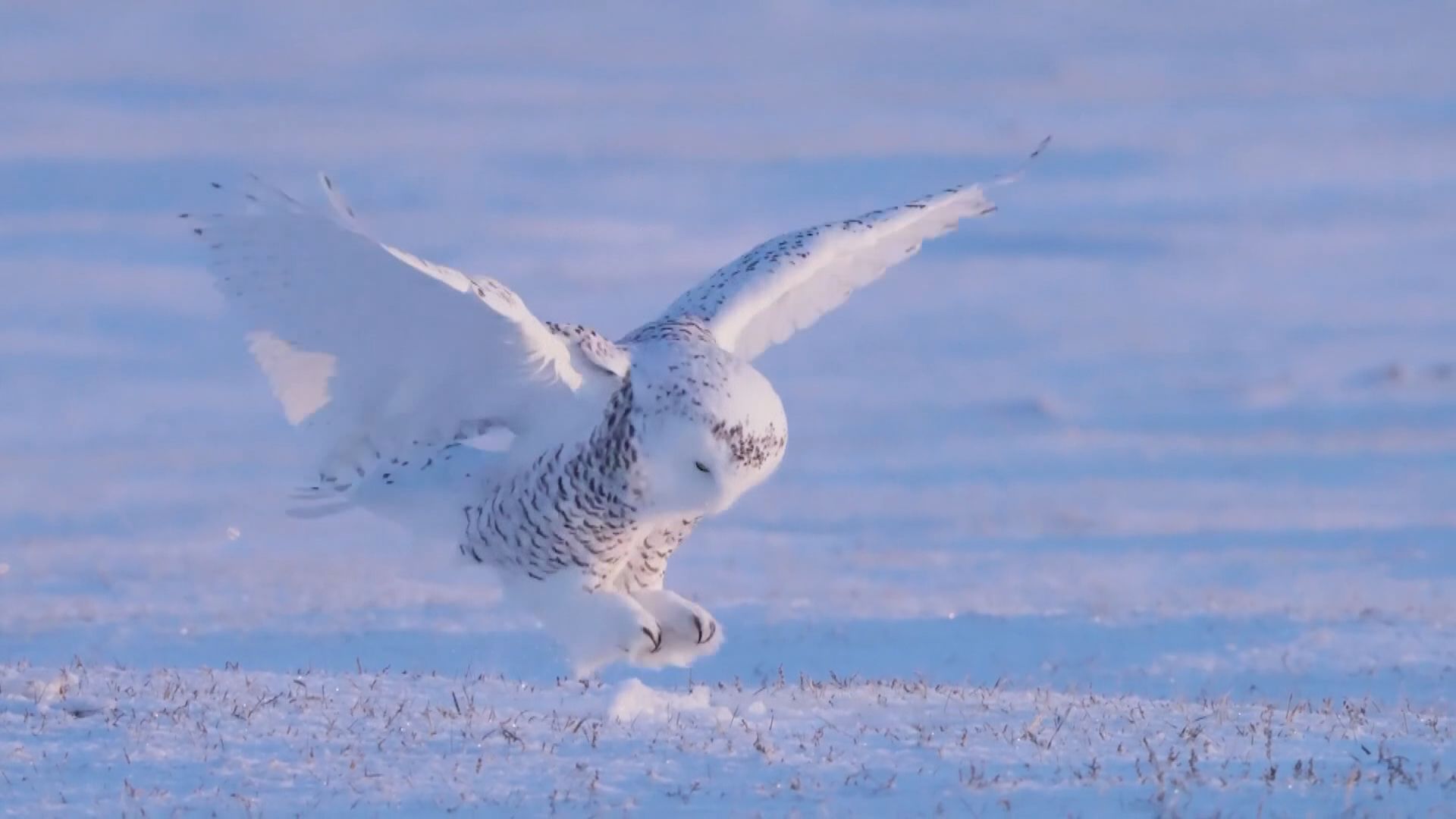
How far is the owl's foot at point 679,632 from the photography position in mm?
8109

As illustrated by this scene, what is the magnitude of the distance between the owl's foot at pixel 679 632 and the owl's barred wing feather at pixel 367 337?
0.91 meters

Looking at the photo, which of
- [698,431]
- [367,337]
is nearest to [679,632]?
[698,431]

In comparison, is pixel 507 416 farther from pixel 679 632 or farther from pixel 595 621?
pixel 679 632

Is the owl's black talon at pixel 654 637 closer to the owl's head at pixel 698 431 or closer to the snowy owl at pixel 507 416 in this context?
the snowy owl at pixel 507 416

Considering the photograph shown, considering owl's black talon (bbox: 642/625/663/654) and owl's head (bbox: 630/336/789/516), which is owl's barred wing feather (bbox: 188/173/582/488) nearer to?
owl's head (bbox: 630/336/789/516)

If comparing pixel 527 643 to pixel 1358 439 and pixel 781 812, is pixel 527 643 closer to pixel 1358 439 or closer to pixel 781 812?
pixel 781 812

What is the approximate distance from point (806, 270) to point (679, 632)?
6.53 ft

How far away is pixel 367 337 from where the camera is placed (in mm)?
7895

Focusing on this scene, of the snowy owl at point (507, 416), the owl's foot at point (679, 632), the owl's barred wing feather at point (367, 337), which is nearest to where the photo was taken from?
the owl's barred wing feather at point (367, 337)

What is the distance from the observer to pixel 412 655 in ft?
40.3

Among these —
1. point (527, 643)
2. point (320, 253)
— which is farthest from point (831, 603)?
point (320, 253)

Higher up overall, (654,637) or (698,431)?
(698,431)

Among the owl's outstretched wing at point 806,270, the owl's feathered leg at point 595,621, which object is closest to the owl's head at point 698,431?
the owl's feathered leg at point 595,621

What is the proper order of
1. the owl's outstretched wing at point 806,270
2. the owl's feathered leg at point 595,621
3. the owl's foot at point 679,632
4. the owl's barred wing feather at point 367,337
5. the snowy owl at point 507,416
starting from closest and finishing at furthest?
the owl's barred wing feather at point 367,337, the snowy owl at point 507,416, the owl's feathered leg at point 595,621, the owl's foot at point 679,632, the owl's outstretched wing at point 806,270
